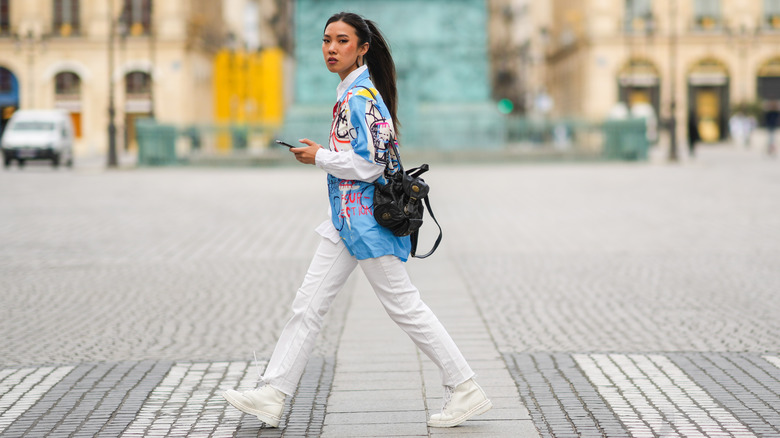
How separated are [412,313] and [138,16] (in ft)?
193

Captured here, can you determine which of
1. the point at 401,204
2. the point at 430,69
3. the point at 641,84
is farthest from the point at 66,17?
the point at 401,204

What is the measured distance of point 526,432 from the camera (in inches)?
197

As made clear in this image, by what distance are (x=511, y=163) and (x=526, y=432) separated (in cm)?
3046

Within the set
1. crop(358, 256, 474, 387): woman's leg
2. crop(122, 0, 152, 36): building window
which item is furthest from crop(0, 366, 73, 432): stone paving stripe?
crop(122, 0, 152, 36): building window

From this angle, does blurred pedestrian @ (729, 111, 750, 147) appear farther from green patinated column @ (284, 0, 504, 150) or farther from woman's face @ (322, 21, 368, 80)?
woman's face @ (322, 21, 368, 80)

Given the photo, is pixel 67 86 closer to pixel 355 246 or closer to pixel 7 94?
pixel 7 94

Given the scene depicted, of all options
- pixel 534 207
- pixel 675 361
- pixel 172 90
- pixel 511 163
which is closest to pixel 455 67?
pixel 511 163

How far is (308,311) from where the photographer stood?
16.4 feet

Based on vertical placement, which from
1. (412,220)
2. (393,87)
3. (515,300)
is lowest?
(515,300)

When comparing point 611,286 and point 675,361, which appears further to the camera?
point 611,286

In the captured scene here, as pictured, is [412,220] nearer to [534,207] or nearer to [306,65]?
[534,207]

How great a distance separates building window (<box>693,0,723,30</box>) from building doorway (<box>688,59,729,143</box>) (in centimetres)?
192

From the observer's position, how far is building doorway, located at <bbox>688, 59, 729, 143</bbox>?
6650cm

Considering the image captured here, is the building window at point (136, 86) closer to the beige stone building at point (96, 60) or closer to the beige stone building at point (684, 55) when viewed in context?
the beige stone building at point (96, 60)
